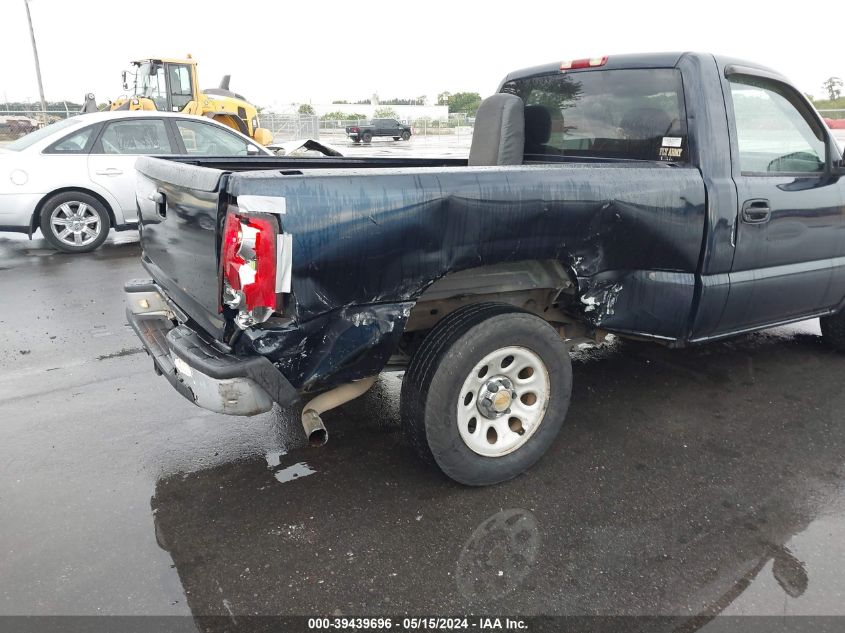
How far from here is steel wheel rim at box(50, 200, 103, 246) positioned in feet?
25.5

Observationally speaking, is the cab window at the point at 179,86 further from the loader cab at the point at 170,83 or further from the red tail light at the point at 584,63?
the red tail light at the point at 584,63

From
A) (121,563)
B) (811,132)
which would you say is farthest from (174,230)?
(811,132)

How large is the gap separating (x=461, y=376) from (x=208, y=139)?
720cm

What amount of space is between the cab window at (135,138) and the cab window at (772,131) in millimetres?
7057

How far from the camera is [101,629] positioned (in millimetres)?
Answer: 2156

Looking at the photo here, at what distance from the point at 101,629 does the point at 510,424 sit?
1909 mm

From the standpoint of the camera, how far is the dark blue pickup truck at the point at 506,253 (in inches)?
94.4

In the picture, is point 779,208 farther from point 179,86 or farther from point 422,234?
point 179,86

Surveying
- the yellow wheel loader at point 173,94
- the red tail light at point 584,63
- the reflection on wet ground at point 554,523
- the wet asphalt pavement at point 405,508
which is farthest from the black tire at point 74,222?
the yellow wheel loader at point 173,94

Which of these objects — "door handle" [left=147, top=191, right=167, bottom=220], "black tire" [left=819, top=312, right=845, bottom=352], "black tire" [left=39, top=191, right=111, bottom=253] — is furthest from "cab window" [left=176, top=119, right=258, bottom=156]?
"black tire" [left=819, top=312, right=845, bottom=352]

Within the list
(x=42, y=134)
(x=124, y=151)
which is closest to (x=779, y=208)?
(x=124, y=151)

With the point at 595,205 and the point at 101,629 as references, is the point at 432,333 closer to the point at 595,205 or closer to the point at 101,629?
the point at 595,205

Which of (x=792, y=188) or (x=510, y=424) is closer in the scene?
(x=510, y=424)

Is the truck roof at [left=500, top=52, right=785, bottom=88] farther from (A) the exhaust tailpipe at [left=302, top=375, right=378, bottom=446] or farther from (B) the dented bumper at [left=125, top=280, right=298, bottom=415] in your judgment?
(B) the dented bumper at [left=125, top=280, right=298, bottom=415]
